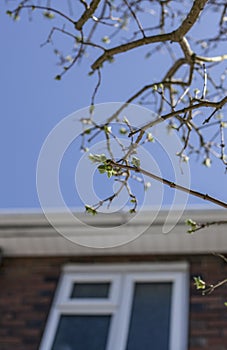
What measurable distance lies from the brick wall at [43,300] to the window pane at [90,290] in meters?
Result: 0.21

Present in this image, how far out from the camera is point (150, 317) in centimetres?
466

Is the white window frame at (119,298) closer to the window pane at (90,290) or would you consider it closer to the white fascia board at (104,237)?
the window pane at (90,290)

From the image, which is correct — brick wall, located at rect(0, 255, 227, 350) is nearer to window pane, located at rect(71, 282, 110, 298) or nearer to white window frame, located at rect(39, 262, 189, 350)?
white window frame, located at rect(39, 262, 189, 350)

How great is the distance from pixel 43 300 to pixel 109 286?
1.97 ft

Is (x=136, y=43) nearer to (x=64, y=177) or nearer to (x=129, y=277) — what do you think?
(x=64, y=177)

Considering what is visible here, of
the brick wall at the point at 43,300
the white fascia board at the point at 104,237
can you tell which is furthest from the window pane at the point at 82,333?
the white fascia board at the point at 104,237

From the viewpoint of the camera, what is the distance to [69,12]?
4.13 metres

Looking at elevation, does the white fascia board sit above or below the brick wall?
above

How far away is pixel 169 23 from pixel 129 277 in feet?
7.27

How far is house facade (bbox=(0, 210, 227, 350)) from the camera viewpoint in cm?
455

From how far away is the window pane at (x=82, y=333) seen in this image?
4562 mm

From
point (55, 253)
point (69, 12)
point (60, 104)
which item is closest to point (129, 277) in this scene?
point (55, 253)

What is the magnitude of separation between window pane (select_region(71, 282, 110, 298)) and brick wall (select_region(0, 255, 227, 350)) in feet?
0.68

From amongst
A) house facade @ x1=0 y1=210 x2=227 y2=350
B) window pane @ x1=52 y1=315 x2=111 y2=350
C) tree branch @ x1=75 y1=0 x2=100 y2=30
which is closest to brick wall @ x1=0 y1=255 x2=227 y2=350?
house facade @ x1=0 y1=210 x2=227 y2=350
